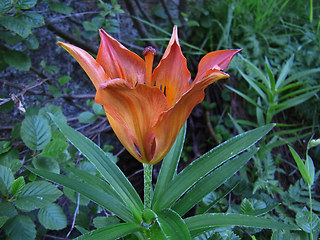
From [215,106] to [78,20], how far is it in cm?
102

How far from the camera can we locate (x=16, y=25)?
3.45 feet

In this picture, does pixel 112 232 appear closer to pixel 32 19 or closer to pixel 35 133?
pixel 35 133

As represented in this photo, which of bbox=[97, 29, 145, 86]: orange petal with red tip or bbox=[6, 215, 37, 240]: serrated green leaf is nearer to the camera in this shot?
bbox=[97, 29, 145, 86]: orange petal with red tip

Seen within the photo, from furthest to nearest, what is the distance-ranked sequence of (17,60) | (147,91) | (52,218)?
1. (17,60)
2. (52,218)
3. (147,91)

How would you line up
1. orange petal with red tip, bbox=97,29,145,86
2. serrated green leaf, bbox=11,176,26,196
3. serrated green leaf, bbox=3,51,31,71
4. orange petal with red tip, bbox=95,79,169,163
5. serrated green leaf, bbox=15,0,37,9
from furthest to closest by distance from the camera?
serrated green leaf, bbox=3,51,31,71, serrated green leaf, bbox=15,0,37,9, serrated green leaf, bbox=11,176,26,196, orange petal with red tip, bbox=97,29,145,86, orange petal with red tip, bbox=95,79,169,163

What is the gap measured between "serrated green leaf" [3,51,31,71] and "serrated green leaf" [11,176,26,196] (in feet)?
1.91

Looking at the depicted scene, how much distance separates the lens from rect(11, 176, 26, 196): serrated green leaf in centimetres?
79

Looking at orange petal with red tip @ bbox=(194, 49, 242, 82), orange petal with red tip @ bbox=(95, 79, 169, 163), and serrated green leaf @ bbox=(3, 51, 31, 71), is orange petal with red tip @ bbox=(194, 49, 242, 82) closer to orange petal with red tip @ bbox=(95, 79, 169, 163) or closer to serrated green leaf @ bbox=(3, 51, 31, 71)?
orange petal with red tip @ bbox=(95, 79, 169, 163)

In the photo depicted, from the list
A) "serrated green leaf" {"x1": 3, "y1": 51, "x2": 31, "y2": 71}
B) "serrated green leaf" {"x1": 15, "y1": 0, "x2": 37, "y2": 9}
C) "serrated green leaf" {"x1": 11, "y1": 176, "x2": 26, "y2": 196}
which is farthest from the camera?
"serrated green leaf" {"x1": 3, "y1": 51, "x2": 31, "y2": 71}

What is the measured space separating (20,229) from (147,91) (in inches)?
24.0

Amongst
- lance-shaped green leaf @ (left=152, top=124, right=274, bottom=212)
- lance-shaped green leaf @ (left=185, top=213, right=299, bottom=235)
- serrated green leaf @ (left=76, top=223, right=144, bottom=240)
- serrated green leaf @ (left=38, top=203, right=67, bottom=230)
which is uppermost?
lance-shaped green leaf @ (left=152, top=124, right=274, bottom=212)

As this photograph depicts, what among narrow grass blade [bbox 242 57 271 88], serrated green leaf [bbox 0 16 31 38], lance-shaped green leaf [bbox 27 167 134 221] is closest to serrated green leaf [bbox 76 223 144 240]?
lance-shaped green leaf [bbox 27 167 134 221]

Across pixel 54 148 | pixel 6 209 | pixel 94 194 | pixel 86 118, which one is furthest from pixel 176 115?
pixel 86 118

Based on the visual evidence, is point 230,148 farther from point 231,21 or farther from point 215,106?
point 231,21
